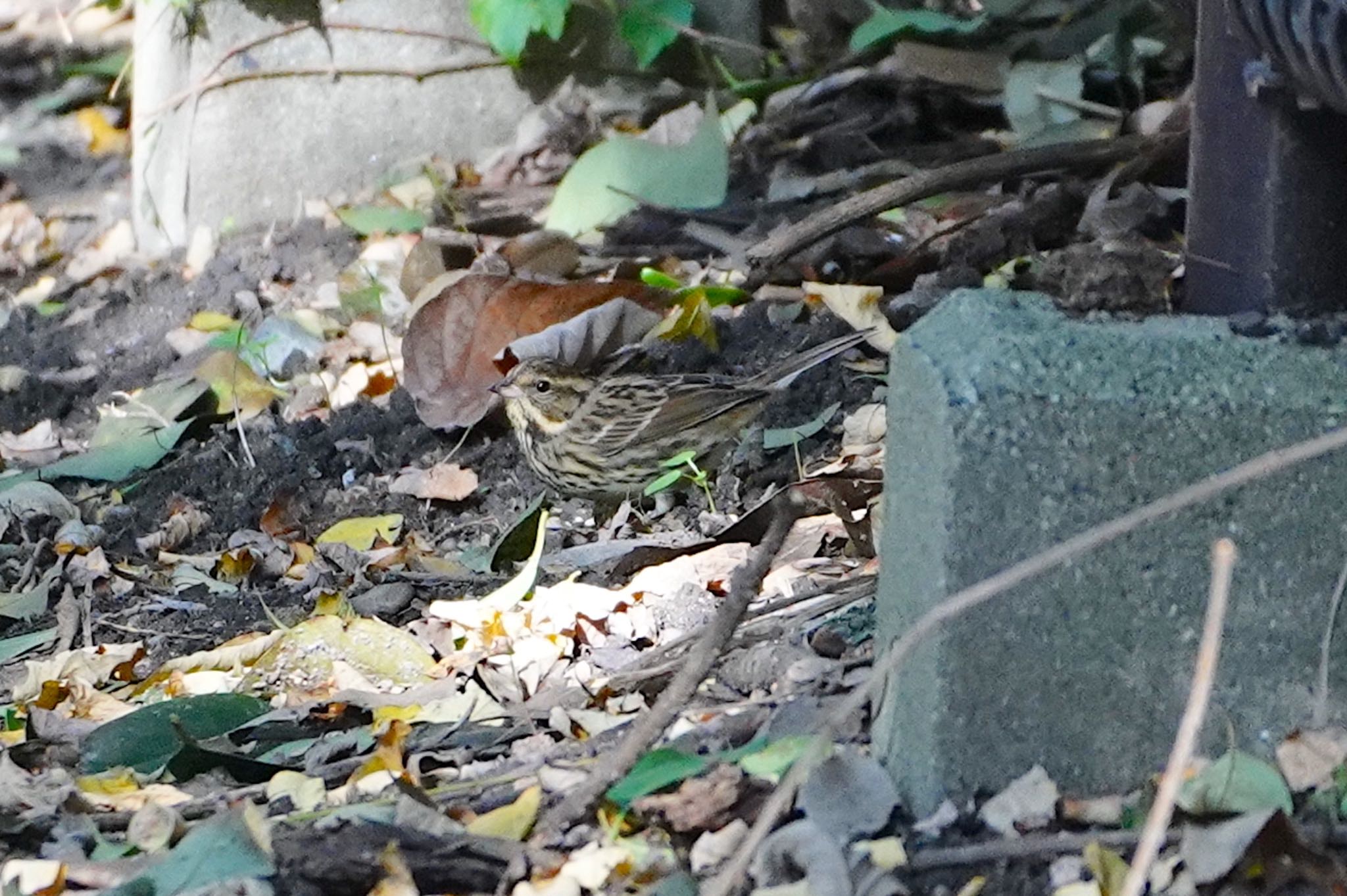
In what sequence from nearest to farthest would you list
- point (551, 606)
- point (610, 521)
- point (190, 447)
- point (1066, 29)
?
point (551, 606)
point (610, 521)
point (190, 447)
point (1066, 29)

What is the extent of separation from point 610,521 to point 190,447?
1390 mm

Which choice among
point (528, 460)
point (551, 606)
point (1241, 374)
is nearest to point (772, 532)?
point (1241, 374)

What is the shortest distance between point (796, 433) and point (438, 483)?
929 mm

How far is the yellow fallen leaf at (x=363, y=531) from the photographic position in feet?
14.8

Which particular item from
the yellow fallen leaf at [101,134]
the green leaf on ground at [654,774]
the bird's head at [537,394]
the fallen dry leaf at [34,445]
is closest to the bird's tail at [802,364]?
the bird's head at [537,394]

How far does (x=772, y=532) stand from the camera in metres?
2.51

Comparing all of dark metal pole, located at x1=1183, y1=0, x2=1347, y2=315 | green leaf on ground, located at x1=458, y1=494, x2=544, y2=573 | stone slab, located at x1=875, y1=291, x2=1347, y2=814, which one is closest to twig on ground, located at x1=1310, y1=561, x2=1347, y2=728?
stone slab, located at x1=875, y1=291, x2=1347, y2=814

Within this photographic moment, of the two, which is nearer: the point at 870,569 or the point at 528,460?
the point at 870,569

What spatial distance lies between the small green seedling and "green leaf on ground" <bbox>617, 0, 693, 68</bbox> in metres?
2.16

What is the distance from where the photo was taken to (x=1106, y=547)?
2248mm

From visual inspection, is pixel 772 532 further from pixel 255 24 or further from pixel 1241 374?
pixel 255 24

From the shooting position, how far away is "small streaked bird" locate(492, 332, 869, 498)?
187 inches

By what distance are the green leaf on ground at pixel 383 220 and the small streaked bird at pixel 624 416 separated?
5.46 ft

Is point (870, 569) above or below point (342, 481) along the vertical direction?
above
